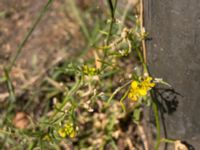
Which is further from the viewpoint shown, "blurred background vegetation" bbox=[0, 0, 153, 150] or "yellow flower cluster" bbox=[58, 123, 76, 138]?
"blurred background vegetation" bbox=[0, 0, 153, 150]

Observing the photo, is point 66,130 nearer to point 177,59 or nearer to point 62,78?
point 177,59

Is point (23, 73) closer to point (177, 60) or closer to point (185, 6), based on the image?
point (177, 60)

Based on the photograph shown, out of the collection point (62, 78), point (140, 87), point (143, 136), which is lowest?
point (143, 136)

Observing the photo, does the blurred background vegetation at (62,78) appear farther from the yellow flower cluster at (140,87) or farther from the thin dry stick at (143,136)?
the yellow flower cluster at (140,87)

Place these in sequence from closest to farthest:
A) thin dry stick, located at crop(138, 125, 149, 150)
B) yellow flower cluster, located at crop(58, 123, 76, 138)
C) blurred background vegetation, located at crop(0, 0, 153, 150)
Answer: yellow flower cluster, located at crop(58, 123, 76, 138), blurred background vegetation, located at crop(0, 0, 153, 150), thin dry stick, located at crop(138, 125, 149, 150)

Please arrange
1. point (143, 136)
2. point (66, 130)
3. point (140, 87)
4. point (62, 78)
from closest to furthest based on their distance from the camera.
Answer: point (140, 87)
point (66, 130)
point (143, 136)
point (62, 78)

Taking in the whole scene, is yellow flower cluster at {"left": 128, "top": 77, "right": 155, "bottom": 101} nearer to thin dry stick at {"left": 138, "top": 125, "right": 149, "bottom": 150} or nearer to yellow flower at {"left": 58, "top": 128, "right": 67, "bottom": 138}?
yellow flower at {"left": 58, "top": 128, "right": 67, "bottom": 138}

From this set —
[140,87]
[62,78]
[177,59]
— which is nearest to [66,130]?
[140,87]

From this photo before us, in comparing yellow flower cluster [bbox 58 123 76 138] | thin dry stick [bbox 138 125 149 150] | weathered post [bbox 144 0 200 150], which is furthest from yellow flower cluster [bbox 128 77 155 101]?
thin dry stick [bbox 138 125 149 150]
